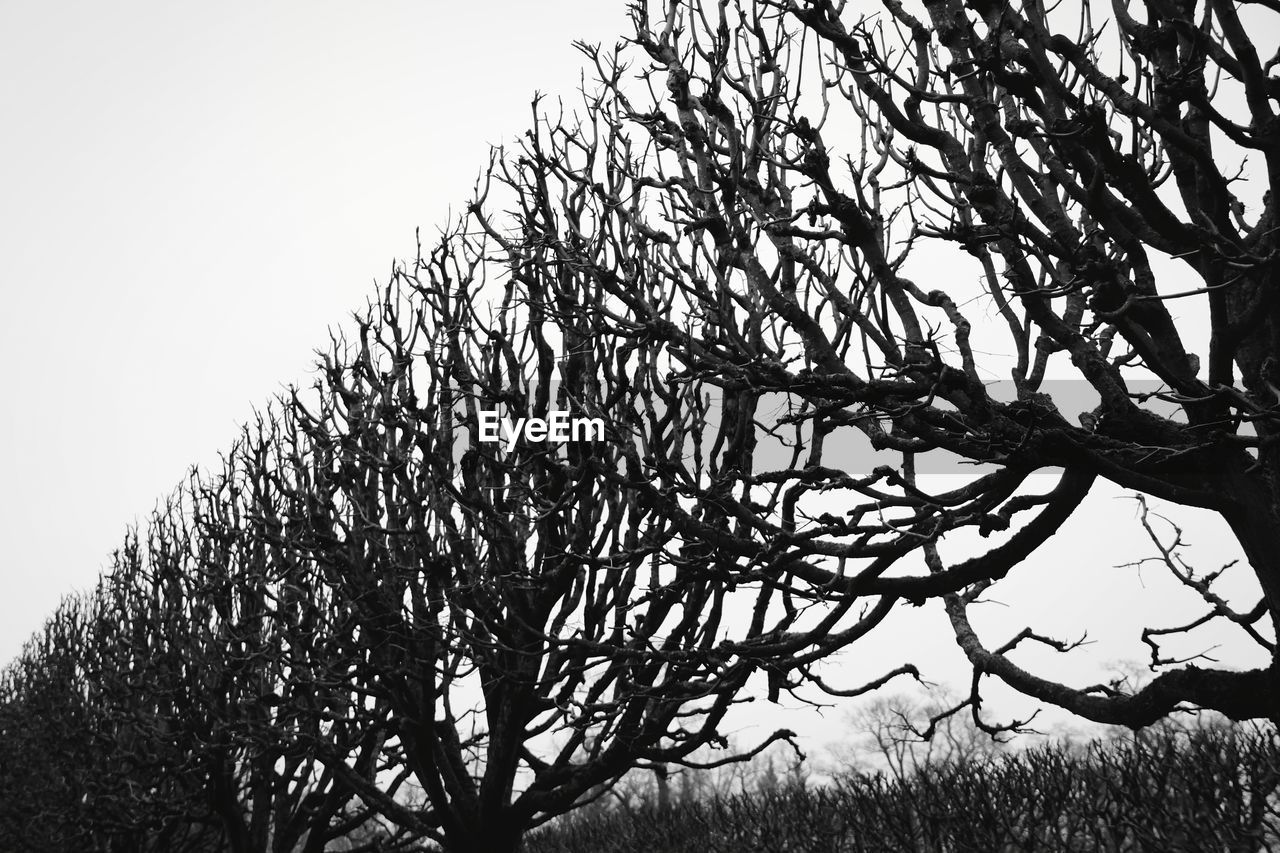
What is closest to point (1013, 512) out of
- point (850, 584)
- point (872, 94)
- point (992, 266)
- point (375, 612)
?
point (850, 584)

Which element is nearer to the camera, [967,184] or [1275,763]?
[967,184]

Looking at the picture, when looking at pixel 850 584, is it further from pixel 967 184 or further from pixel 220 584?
pixel 220 584

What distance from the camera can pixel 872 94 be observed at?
13.4 feet

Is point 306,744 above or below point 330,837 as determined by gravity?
above

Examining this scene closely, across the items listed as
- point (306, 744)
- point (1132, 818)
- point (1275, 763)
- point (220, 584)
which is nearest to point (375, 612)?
point (306, 744)

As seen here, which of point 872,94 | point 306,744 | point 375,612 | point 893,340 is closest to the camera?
point 872,94

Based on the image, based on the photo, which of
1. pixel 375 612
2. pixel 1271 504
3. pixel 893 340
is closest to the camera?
pixel 1271 504

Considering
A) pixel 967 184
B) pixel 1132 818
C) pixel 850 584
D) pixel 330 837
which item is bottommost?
pixel 1132 818

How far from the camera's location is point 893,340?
435cm

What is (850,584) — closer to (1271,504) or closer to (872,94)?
(1271,504)

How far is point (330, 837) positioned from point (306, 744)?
12.0ft

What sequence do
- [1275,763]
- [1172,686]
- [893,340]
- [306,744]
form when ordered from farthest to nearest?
1. [306,744]
2. [1275,763]
3. [893,340]
4. [1172,686]

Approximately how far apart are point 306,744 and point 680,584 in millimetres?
5483

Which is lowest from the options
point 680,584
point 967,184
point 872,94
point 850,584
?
point 850,584
